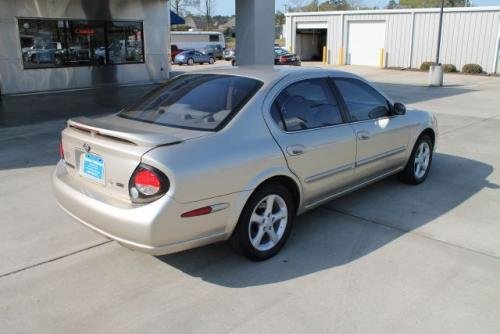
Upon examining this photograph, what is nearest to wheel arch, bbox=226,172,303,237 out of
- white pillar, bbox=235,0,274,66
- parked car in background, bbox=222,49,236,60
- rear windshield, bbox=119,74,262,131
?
rear windshield, bbox=119,74,262,131

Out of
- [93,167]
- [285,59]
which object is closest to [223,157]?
[93,167]

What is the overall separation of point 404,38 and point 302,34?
9.13 metres

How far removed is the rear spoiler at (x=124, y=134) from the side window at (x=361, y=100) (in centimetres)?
205

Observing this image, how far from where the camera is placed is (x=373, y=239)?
4.24m

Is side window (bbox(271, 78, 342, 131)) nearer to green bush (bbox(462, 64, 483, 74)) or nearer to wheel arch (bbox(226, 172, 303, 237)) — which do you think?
wheel arch (bbox(226, 172, 303, 237))

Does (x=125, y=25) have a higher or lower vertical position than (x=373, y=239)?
higher

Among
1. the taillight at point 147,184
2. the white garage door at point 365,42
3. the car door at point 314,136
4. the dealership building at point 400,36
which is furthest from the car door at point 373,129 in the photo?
the white garage door at point 365,42

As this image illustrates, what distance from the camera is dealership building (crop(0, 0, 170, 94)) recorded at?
14.8 m

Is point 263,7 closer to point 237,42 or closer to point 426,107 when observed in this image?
point 237,42

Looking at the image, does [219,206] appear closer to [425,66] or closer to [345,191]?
[345,191]

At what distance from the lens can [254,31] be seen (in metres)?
11.3

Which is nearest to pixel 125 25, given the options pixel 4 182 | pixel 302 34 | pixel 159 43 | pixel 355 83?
pixel 159 43

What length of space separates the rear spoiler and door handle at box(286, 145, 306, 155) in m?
0.97

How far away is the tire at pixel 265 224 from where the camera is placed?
141 inches
